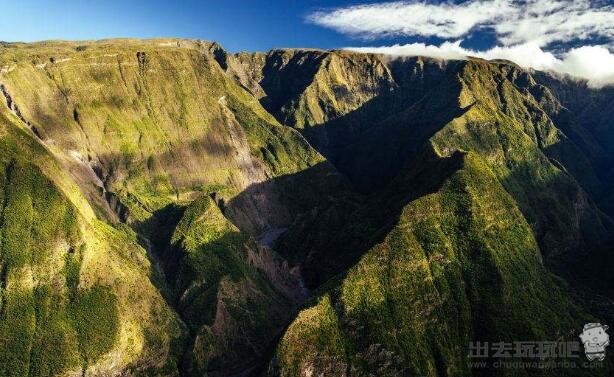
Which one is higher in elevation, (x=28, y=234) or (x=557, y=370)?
(x=28, y=234)

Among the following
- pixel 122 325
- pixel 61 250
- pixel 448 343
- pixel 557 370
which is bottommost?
pixel 557 370

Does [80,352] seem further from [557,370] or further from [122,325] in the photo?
[557,370]

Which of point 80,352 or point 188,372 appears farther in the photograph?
point 188,372

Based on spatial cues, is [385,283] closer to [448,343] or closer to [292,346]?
[448,343]

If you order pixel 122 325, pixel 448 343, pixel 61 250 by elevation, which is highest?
pixel 61 250

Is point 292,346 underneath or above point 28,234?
underneath

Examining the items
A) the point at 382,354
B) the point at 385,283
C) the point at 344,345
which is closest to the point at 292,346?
the point at 344,345

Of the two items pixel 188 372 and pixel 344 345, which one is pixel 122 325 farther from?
pixel 344 345

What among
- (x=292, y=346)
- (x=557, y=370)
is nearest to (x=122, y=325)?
(x=292, y=346)

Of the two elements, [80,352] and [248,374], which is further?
[248,374]
